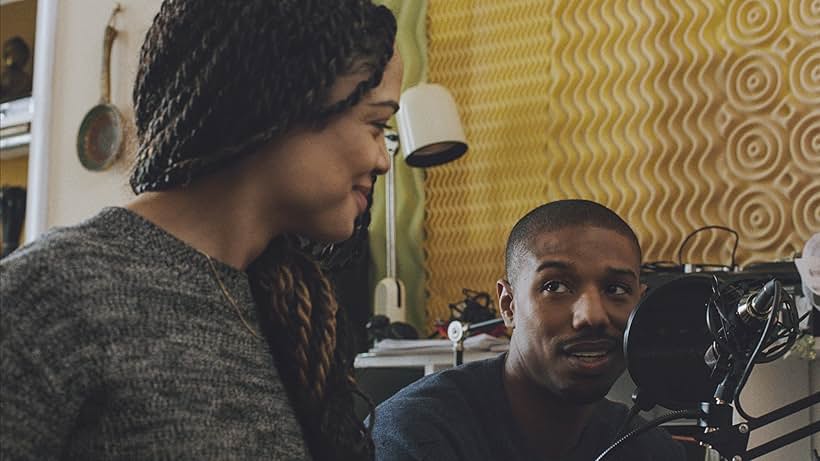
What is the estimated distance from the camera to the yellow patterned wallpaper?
3082 millimetres

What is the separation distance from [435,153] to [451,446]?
1.95 meters

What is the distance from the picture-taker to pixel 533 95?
364cm

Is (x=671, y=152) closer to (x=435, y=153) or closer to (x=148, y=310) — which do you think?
(x=435, y=153)

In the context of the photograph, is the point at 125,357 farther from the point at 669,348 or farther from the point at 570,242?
the point at 570,242

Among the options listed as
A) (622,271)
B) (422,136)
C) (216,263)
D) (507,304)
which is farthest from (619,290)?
(422,136)

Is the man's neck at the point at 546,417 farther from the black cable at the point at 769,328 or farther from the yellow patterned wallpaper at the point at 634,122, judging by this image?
the yellow patterned wallpaper at the point at 634,122

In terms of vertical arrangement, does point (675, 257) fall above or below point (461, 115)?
below

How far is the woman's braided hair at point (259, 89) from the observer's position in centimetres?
107

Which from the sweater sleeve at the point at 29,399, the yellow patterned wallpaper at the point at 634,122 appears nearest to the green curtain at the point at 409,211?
the yellow patterned wallpaper at the point at 634,122

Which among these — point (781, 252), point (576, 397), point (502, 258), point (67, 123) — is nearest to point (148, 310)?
point (576, 397)

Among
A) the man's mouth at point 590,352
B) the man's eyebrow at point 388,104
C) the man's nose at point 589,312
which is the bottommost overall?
the man's mouth at point 590,352

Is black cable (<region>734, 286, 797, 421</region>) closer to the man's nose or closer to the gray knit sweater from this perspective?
the gray knit sweater

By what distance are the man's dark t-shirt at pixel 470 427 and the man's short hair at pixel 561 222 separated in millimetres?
220

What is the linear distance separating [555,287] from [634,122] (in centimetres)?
153
